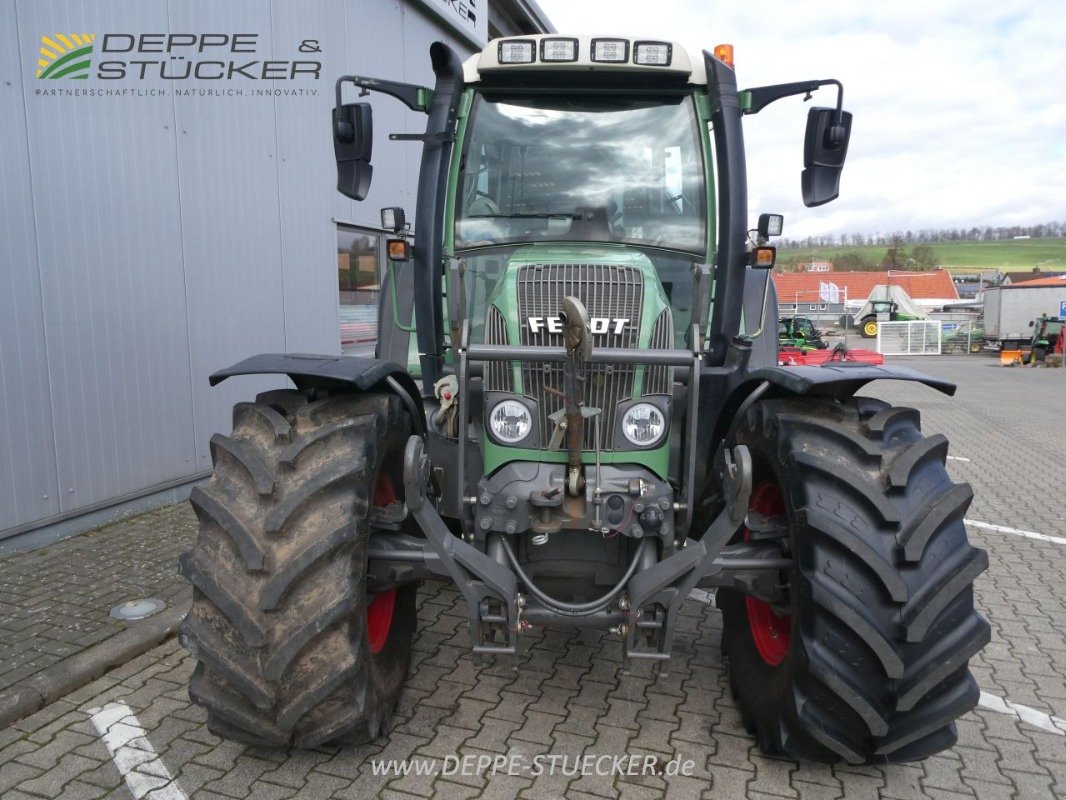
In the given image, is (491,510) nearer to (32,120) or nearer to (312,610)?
(312,610)

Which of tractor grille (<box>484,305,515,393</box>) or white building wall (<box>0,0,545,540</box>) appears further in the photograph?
white building wall (<box>0,0,545,540</box>)

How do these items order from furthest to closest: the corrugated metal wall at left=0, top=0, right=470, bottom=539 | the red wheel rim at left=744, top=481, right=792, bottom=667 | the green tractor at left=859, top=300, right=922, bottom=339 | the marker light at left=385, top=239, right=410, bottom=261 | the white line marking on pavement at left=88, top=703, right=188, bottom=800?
the green tractor at left=859, top=300, right=922, bottom=339, the corrugated metal wall at left=0, top=0, right=470, bottom=539, the marker light at left=385, top=239, right=410, bottom=261, the red wheel rim at left=744, top=481, right=792, bottom=667, the white line marking on pavement at left=88, top=703, right=188, bottom=800

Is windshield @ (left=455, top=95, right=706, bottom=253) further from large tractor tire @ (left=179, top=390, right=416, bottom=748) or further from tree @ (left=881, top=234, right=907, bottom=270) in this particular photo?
tree @ (left=881, top=234, right=907, bottom=270)

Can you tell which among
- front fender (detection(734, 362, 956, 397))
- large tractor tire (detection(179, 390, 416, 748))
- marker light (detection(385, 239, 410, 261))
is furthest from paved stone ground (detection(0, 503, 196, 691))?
front fender (detection(734, 362, 956, 397))

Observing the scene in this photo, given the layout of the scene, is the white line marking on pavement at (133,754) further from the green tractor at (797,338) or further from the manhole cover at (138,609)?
the green tractor at (797,338)

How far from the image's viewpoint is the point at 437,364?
13.2 ft

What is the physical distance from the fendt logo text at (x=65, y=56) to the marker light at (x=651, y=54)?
3.86 metres

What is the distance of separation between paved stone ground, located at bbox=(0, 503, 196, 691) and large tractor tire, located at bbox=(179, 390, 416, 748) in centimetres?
151

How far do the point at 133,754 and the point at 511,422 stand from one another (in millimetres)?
1852

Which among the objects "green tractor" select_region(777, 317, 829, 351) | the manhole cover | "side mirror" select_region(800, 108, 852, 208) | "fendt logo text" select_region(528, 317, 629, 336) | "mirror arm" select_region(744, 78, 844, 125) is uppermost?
"mirror arm" select_region(744, 78, 844, 125)

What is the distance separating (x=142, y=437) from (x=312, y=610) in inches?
158

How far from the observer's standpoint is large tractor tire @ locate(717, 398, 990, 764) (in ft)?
8.32

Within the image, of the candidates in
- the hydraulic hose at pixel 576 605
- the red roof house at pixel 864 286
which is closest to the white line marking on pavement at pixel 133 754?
the hydraulic hose at pixel 576 605

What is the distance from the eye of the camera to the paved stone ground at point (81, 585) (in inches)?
150
